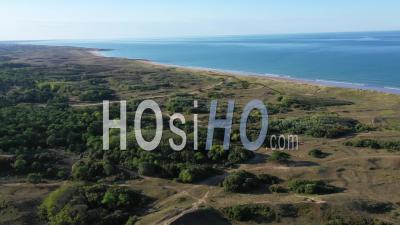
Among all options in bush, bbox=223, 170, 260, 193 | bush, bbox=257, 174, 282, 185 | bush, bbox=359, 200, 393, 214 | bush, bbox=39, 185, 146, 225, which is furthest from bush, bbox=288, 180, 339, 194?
bush, bbox=39, 185, 146, 225

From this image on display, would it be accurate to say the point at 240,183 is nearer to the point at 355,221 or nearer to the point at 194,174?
the point at 194,174

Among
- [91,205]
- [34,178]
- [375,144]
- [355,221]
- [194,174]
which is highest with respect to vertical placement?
[375,144]

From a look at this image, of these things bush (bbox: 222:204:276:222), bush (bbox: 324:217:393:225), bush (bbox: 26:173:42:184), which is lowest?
bush (bbox: 26:173:42:184)

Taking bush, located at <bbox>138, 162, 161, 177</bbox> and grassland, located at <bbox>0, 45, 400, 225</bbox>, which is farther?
bush, located at <bbox>138, 162, 161, 177</bbox>

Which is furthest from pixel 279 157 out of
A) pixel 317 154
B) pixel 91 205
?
pixel 91 205

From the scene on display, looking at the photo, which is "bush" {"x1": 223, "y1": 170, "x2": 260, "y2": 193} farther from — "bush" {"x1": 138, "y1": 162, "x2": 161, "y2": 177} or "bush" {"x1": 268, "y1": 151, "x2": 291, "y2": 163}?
"bush" {"x1": 138, "y1": 162, "x2": 161, "y2": 177}

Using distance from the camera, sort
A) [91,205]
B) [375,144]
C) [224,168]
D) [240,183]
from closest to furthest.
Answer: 1. [91,205]
2. [240,183]
3. [224,168]
4. [375,144]
